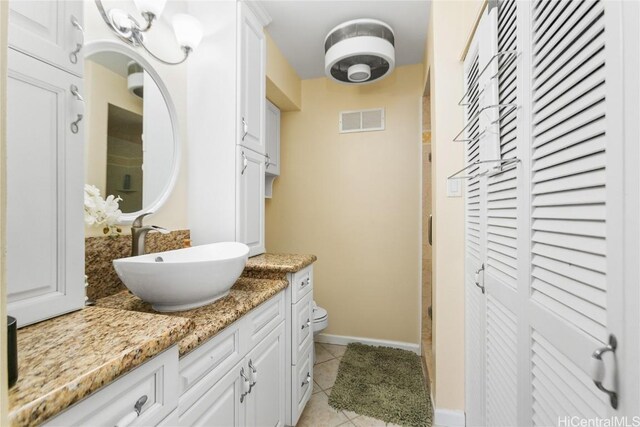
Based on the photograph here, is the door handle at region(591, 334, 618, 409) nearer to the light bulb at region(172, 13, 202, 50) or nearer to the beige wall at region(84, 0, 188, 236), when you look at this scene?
the beige wall at region(84, 0, 188, 236)

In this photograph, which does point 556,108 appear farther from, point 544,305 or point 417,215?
point 417,215

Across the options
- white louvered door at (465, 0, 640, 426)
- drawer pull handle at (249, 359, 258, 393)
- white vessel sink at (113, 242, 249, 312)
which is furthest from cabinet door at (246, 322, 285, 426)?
white louvered door at (465, 0, 640, 426)

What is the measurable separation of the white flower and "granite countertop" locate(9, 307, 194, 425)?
378mm

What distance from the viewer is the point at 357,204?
2.60m

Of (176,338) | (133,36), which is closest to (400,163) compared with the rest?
(133,36)

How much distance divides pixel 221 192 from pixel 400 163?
1.60 m

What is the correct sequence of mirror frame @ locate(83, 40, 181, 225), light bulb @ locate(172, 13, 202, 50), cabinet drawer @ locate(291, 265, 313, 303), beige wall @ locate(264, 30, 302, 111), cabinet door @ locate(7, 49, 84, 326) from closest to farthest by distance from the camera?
cabinet door @ locate(7, 49, 84, 326)
mirror frame @ locate(83, 40, 181, 225)
light bulb @ locate(172, 13, 202, 50)
cabinet drawer @ locate(291, 265, 313, 303)
beige wall @ locate(264, 30, 302, 111)

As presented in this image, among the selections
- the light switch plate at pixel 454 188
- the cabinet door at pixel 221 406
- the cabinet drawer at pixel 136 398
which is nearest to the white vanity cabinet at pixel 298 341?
the cabinet door at pixel 221 406

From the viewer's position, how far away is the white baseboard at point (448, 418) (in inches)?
60.7

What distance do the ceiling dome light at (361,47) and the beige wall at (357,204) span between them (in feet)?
1.72

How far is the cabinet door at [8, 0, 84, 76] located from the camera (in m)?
0.66

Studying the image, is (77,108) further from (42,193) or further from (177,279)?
(177,279)

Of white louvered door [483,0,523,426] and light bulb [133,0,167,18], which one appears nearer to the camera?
white louvered door [483,0,523,426]

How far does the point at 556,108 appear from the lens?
0.67 m
